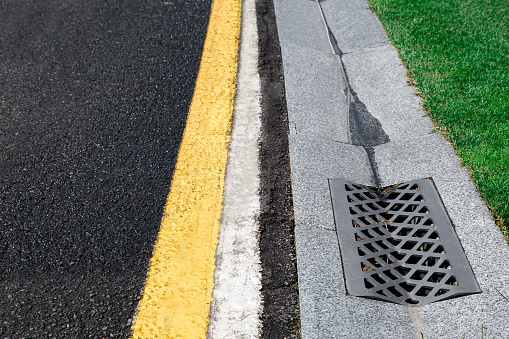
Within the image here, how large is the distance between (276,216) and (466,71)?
5.74 feet

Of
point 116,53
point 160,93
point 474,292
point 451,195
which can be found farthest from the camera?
point 116,53

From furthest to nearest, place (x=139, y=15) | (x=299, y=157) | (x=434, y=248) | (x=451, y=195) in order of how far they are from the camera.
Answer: (x=139, y=15), (x=299, y=157), (x=451, y=195), (x=434, y=248)

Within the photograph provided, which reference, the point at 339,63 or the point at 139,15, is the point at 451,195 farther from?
the point at 139,15

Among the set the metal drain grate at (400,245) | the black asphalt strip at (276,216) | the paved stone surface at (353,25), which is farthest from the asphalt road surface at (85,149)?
the paved stone surface at (353,25)

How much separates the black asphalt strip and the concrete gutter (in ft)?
0.15

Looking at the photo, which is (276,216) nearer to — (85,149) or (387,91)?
(85,149)

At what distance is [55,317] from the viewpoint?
5.06ft

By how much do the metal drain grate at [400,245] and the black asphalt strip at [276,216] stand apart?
230mm

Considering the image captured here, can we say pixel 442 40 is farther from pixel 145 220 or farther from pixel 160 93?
pixel 145 220

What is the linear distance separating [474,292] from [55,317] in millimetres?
1531

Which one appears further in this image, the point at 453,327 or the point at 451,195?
the point at 451,195

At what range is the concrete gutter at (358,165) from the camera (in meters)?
1.59

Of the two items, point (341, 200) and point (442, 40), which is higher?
point (442, 40)

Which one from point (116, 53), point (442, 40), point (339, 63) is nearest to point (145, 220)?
point (116, 53)
